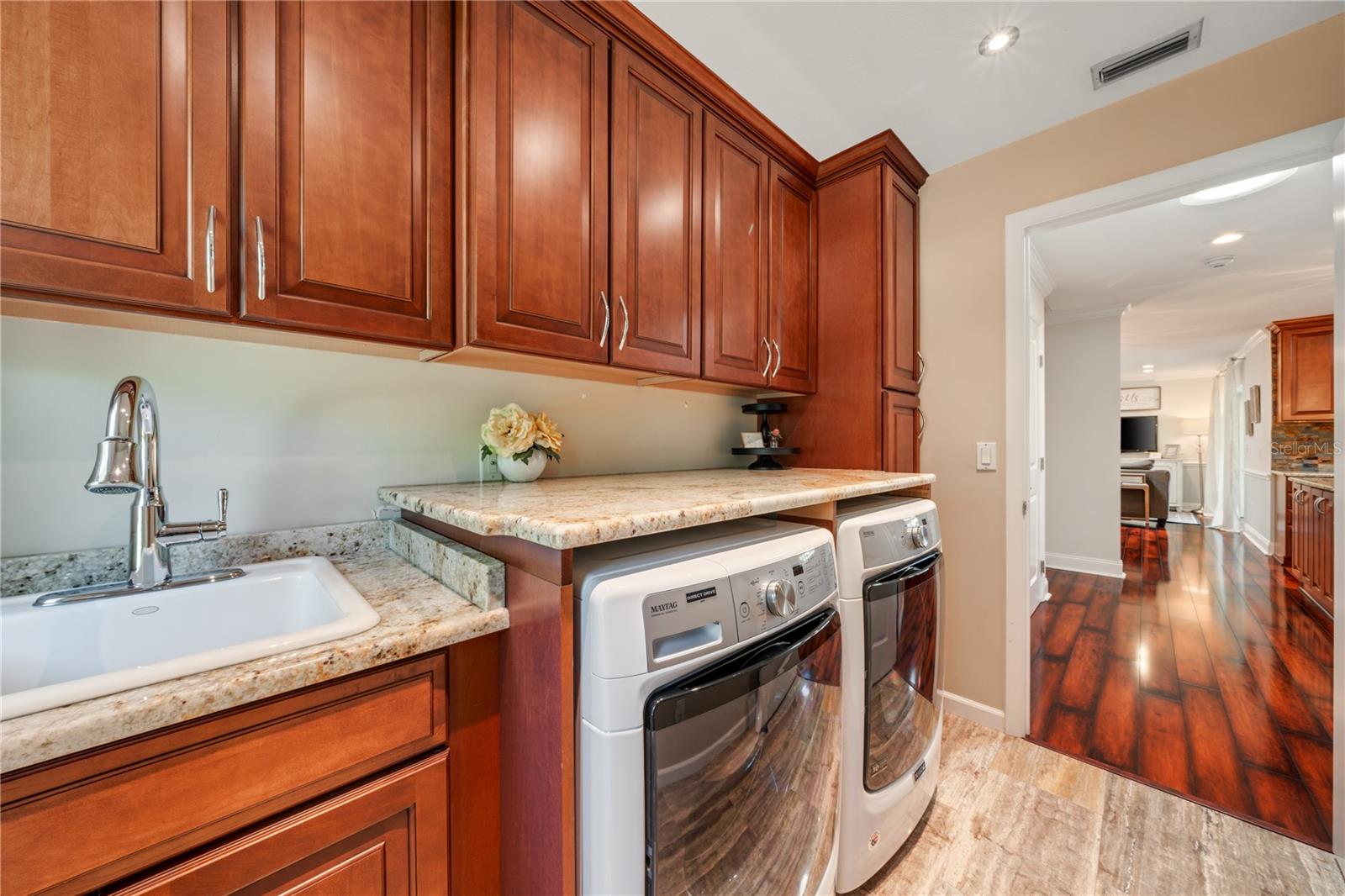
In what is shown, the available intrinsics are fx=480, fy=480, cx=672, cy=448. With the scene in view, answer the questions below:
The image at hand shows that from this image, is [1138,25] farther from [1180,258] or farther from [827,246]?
[1180,258]

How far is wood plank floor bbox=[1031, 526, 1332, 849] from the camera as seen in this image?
168 centimetres

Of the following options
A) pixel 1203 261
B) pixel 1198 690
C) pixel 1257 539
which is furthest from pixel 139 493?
pixel 1257 539

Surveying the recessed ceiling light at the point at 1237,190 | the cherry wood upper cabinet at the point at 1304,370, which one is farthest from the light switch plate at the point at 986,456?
the cherry wood upper cabinet at the point at 1304,370

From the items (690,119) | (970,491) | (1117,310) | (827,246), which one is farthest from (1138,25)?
(1117,310)

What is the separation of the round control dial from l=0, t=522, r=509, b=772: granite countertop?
487 mm

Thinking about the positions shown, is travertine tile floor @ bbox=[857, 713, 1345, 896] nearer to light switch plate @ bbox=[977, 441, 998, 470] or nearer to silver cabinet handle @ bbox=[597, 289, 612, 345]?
light switch plate @ bbox=[977, 441, 998, 470]

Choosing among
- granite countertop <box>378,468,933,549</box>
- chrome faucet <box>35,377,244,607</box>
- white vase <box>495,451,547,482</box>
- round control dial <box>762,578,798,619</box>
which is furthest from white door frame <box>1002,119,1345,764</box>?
chrome faucet <box>35,377,244,607</box>

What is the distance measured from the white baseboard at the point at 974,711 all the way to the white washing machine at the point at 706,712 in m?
1.37

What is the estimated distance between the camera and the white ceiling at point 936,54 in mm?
1391

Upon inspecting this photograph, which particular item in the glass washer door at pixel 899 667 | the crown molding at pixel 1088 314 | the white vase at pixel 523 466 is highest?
the crown molding at pixel 1088 314

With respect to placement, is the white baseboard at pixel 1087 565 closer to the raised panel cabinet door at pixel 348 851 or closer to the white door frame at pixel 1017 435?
the white door frame at pixel 1017 435

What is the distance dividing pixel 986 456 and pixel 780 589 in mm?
1588

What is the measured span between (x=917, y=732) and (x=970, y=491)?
1.09 meters

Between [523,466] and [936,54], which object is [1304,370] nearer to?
[936,54]
